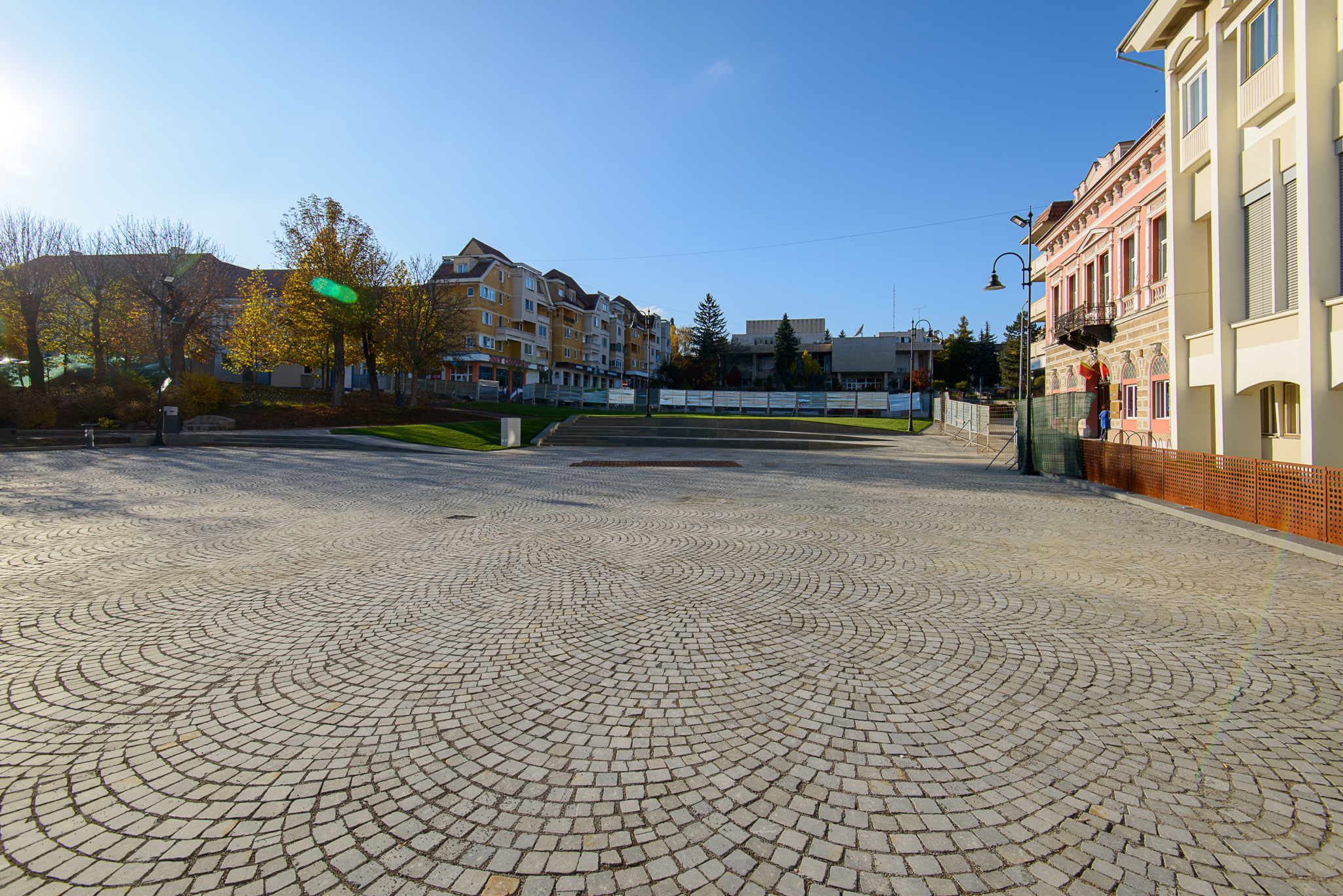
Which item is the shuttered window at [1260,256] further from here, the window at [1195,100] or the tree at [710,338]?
the tree at [710,338]

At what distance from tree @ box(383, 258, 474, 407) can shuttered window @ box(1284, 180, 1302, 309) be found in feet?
112

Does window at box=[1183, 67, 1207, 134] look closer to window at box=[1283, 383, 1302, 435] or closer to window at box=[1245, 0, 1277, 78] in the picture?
window at box=[1245, 0, 1277, 78]


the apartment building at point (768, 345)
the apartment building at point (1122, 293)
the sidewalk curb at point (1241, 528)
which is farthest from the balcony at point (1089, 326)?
the apartment building at point (768, 345)

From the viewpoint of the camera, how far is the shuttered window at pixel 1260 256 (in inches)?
560

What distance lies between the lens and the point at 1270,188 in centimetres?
1410

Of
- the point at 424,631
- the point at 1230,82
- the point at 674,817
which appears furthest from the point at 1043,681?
the point at 1230,82

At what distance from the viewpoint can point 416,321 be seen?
3550cm

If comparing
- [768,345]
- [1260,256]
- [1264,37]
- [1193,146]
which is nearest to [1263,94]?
[1264,37]

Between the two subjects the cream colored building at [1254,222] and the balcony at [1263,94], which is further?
the balcony at [1263,94]

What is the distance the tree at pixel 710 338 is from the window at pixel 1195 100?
77623 mm

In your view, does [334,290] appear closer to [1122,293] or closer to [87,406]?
[87,406]

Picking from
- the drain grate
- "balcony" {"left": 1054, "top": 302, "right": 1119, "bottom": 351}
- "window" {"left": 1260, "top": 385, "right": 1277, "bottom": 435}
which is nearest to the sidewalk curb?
"window" {"left": 1260, "top": 385, "right": 1277, "bottom": 435}

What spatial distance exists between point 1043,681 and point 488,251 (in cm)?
6631

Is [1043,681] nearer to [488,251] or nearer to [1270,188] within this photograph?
[1270,188]
